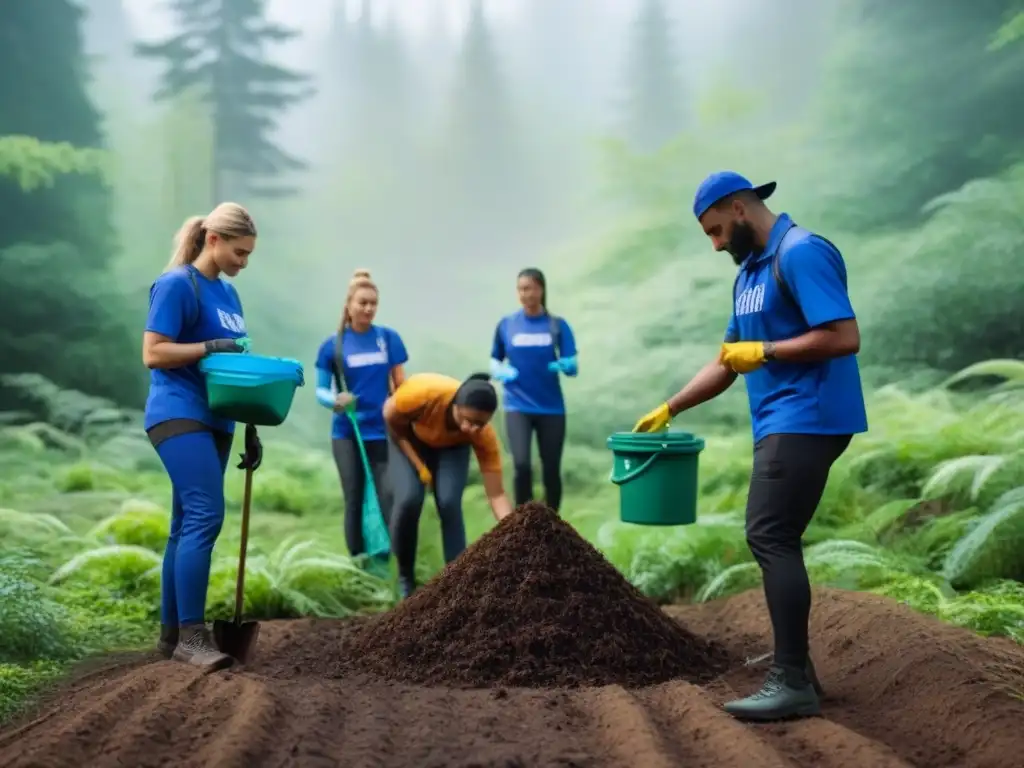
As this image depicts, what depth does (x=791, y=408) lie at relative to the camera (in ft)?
10.5

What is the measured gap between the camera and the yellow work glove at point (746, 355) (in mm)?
3213

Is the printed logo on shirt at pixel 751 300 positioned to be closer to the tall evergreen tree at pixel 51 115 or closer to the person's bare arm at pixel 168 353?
the person's bare arm at pixel 168 353

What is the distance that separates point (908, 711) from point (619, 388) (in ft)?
28.7

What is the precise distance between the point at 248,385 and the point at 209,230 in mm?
732

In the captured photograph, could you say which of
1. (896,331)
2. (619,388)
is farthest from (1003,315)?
(619,388)

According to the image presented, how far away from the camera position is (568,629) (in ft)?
13.2

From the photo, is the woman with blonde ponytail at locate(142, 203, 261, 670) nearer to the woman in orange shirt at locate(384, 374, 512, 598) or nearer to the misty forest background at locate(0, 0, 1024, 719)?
the woman in orange shirt at locate(384, 374, 512, 598)

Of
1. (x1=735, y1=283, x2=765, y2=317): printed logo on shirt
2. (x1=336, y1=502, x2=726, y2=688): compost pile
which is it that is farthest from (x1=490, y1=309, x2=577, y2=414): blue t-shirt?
(x1=735, y1=283, x2=765, y2=317): printed logo on shirt

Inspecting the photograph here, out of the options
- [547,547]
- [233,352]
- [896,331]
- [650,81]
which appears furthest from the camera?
[650,81]

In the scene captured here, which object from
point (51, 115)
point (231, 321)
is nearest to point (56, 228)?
point (51, 115)

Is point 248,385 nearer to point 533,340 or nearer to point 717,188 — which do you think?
point 717,188

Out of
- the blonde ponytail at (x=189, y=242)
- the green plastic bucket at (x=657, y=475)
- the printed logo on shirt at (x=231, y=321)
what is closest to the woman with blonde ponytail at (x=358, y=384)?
the printed logo on shirt at (x=231, y=321)

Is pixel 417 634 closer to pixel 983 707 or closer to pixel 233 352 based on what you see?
pixel 233 352

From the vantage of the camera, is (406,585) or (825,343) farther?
(406,585)
